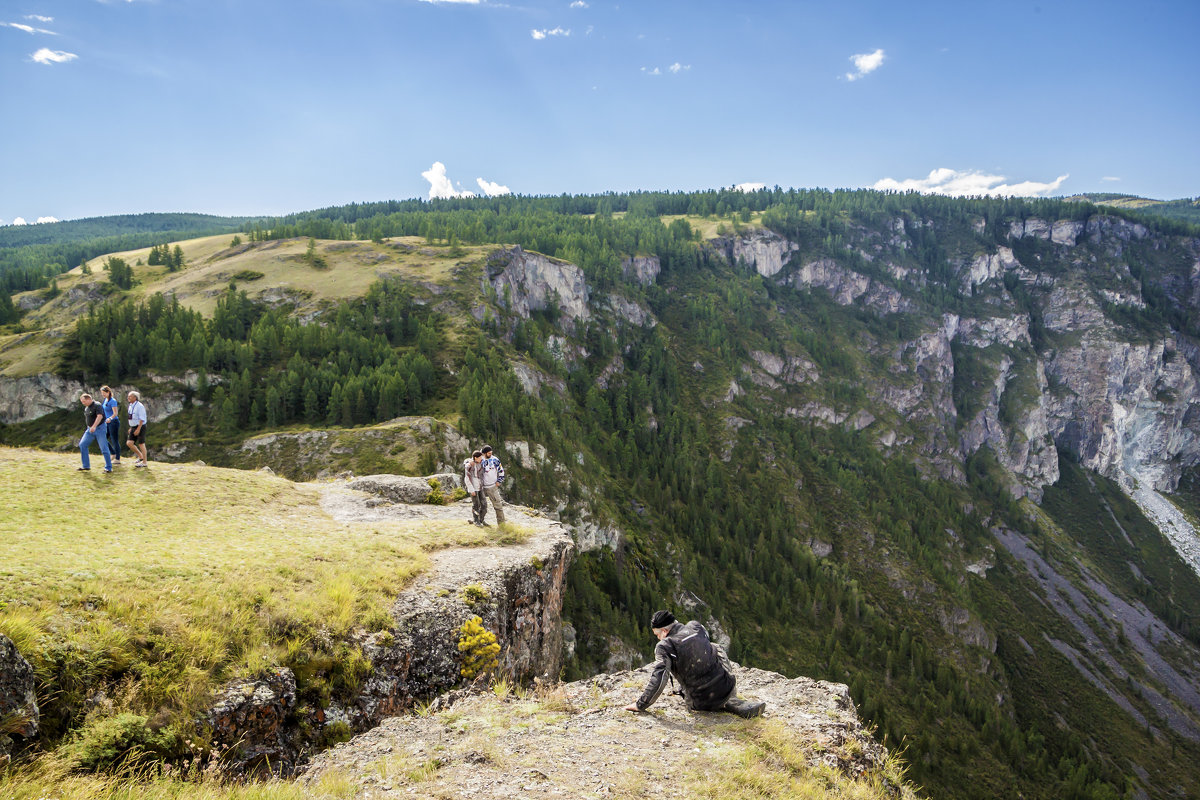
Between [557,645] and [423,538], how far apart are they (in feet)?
24.9

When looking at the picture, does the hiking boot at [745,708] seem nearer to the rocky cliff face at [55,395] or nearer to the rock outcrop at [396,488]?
the rock outcrop at [396,488]

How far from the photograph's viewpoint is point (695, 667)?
12367 millimetres

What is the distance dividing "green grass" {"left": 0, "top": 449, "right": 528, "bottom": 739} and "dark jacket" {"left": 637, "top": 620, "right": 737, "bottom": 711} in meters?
7.54

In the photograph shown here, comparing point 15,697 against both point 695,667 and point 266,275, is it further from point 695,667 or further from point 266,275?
point 266,275

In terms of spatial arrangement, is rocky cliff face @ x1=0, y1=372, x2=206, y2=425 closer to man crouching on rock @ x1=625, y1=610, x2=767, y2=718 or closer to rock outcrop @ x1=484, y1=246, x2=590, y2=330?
rock outcrop @ x1=484, y1=246, x2=590, y2=330

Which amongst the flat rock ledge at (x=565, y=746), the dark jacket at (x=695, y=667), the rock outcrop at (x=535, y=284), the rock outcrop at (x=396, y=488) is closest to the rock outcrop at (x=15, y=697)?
the flat rock ledge at (x=565, y=746)

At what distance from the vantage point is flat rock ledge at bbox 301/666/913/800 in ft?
30.0

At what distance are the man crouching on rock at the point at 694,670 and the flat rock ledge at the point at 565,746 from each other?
0.89ft

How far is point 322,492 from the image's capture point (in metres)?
29.3

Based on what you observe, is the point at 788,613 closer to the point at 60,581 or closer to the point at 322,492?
the point at 322,492

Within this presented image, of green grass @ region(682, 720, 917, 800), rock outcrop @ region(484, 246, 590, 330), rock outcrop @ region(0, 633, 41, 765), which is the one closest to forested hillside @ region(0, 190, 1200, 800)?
rock outcrop @ region(484, 246, 590, 330)

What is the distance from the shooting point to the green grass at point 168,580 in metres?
9.89

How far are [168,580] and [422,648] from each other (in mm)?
6219

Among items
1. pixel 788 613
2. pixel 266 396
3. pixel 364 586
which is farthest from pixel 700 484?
pixel 364 586
